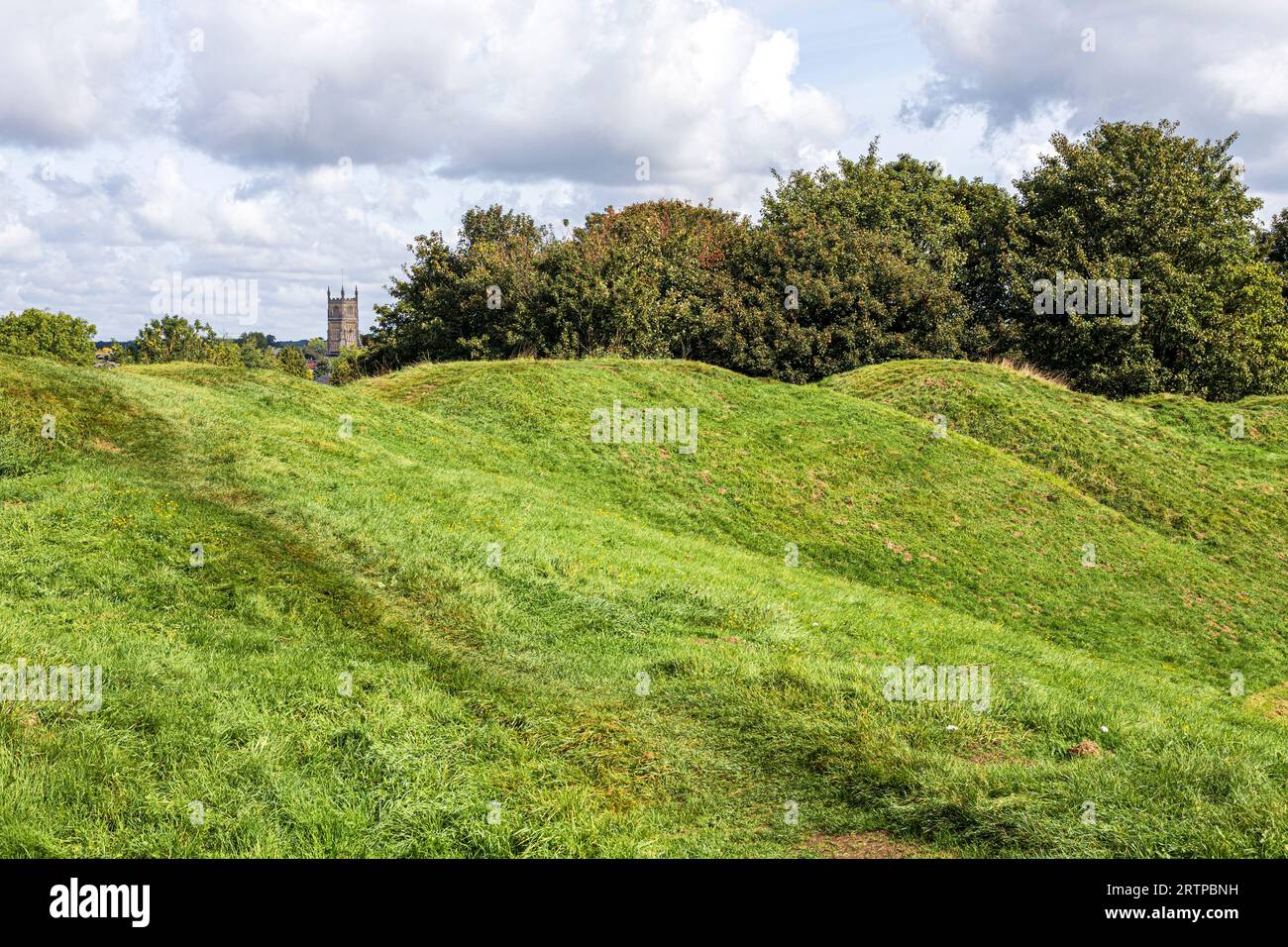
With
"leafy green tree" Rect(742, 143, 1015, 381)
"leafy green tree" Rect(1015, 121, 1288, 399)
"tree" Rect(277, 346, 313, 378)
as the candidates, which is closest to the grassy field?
"leafy green tree" Rect(742, 143, 1015, 381)

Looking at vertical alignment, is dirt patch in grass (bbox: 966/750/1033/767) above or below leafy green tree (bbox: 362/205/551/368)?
below

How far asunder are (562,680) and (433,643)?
195 cm

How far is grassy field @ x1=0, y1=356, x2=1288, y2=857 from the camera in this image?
767 cm

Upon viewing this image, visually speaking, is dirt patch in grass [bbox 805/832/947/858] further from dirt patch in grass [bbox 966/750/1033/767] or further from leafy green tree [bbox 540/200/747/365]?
leafy green tree [bbox 540/200/747/365]

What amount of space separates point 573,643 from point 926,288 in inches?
1658

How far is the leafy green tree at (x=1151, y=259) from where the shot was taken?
1864 inches

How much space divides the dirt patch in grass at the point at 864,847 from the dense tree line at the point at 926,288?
126ft

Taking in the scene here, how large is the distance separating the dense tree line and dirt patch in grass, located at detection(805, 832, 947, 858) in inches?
1506

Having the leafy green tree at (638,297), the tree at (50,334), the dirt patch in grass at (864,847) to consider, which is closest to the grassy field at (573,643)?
the dirt patch in grass at (864,847)

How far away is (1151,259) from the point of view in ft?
154

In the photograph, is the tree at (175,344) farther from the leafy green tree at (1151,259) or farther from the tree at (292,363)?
the leafy green tree at (1151,259)

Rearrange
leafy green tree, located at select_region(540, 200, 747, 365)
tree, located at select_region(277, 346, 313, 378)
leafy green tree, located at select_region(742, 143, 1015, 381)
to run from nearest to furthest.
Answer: leafy green tree, located at select_region(540, 200, 747, 365), leafy green tree, located at select_region(742, 143, 1015, 381), tree, located at select_region(277, 346, 313, 378)

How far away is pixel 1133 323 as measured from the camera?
47688 mm
